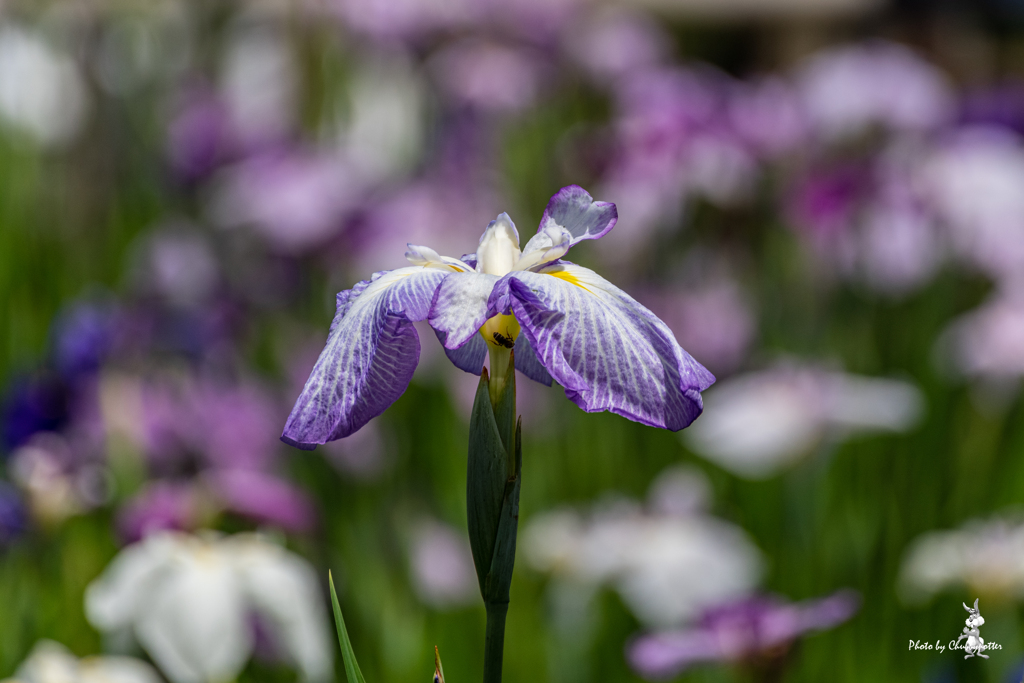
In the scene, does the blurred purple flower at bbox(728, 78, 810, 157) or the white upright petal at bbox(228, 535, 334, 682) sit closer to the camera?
the white upright petal at bbox(228, 535, 334, 682)

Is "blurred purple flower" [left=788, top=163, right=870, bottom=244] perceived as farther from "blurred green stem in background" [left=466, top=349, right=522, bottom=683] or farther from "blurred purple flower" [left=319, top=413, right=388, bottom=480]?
"blurred green stem in background" [left=466, top=349, right=522, bottom=683]

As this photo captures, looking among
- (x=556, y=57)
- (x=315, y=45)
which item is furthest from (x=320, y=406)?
(x=315, y=45)

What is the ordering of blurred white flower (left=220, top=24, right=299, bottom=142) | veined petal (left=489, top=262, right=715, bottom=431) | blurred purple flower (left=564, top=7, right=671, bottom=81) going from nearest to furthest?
veined petal (left=489, top=262, right=715, bottom=431) → blurred purple flower (left=564, top=7, right=671, bottom=81) → blurred white flower (left=220, top=24, right=299, bottom=142)

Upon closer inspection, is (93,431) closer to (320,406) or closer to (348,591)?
(348,591)

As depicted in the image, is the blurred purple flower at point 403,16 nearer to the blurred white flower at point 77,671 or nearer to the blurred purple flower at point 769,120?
the blurred purple flower at point 769,120

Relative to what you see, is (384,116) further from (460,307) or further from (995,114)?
(460,307)

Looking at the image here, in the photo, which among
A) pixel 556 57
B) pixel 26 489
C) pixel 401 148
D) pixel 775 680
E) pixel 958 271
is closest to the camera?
pixel 775 680

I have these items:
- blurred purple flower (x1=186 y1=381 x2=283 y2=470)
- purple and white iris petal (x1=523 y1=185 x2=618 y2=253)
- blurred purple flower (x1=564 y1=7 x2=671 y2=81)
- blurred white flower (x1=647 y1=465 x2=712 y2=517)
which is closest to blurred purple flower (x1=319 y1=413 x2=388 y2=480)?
blurred purple flower (x1=186 y1=381 x2=283 y2=470)
